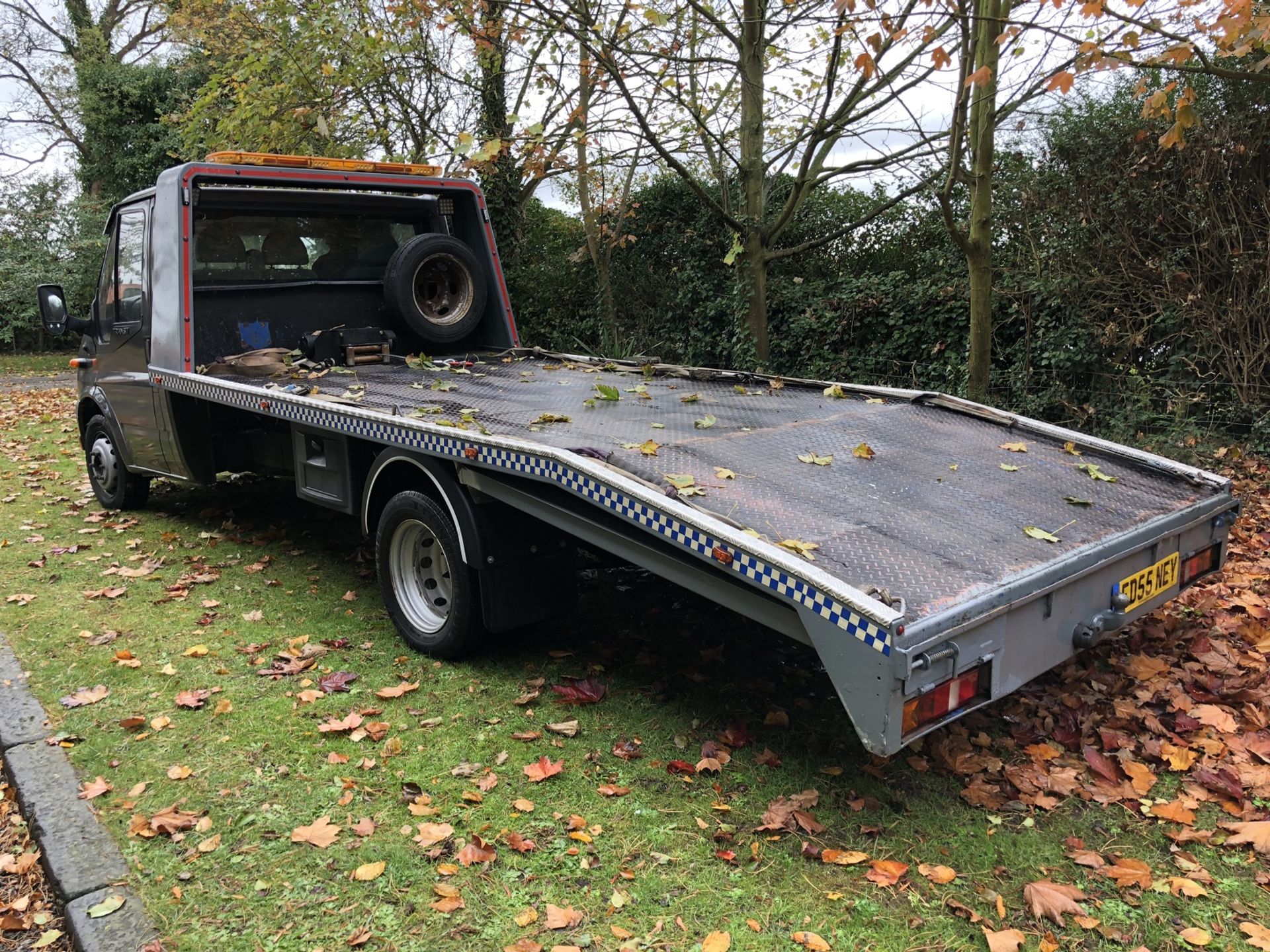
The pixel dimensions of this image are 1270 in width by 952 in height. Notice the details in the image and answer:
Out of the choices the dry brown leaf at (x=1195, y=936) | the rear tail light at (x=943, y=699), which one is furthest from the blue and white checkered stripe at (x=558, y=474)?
the dry brown leaf at (x=1195, y=936)

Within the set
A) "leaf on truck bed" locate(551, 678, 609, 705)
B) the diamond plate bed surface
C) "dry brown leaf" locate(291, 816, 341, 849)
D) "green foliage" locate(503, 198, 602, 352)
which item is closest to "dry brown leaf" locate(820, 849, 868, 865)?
the diamond plate bed surface

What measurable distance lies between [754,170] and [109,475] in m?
6.47

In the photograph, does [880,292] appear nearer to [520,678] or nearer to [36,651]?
[520,678]

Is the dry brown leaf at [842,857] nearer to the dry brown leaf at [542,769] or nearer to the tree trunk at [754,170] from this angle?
the dry brown leaf at [542,769]

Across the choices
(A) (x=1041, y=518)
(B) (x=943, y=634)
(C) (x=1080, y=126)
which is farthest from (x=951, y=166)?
(B) (x=943, y=634)

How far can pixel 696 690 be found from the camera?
411 cm

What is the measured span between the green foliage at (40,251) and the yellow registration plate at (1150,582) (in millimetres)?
22442

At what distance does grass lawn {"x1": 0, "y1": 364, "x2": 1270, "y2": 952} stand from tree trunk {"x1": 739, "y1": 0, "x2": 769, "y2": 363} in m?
5.17

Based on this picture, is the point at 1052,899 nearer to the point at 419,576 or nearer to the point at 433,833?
the point at 433,833

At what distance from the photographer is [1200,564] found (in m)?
3.96

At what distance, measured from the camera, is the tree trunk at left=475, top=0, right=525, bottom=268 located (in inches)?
474

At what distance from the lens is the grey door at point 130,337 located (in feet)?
21.5

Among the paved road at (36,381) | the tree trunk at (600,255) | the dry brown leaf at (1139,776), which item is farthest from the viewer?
the paved road at (36,381)

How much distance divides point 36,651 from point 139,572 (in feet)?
4.30
